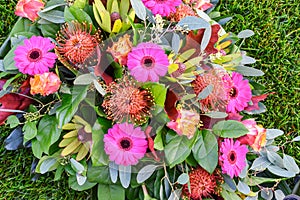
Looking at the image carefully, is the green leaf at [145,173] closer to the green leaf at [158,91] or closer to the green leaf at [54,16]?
the green leaf at [158,91]

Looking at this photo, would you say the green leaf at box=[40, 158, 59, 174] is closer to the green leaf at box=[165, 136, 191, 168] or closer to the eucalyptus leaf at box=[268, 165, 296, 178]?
the green leaf at box=[165, 136, 191, 168]

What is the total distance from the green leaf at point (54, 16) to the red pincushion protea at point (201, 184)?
501 millimetres

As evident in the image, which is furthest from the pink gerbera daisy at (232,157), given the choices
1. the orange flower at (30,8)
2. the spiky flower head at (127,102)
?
the orange flower at (30,8)

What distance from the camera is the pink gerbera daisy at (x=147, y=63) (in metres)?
0.93

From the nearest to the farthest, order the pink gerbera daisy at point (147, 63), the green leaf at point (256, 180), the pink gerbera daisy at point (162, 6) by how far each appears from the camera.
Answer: the pink gerbera daisy at point (147, 63), the pink gerbera daisy at point (162, 6), the green leaf at point (256, 180)

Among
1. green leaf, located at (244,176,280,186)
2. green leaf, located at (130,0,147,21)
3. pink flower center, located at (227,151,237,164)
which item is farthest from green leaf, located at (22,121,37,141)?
green leaf, located at (244,176,280,186)

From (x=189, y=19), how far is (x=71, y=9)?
0.28m

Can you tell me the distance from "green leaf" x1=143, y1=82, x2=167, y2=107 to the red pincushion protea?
23cm

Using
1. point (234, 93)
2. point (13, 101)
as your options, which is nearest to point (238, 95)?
point (234, 93)

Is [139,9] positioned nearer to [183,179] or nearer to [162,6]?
[162,6]

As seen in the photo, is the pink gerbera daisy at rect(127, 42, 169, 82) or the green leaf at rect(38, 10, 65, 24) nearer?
the pink gerbera daisy at rect(127, 42, 169, 82)

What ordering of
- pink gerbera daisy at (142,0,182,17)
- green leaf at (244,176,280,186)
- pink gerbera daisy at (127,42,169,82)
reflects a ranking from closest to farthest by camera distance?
pink gerbera daisy at (127,42,169,82)
pink gerbera daisy at (142,0,182,17)
green leaf at (244,176,280,186)

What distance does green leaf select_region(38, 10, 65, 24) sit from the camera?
Result: 106 cm

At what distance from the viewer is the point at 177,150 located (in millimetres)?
1037
